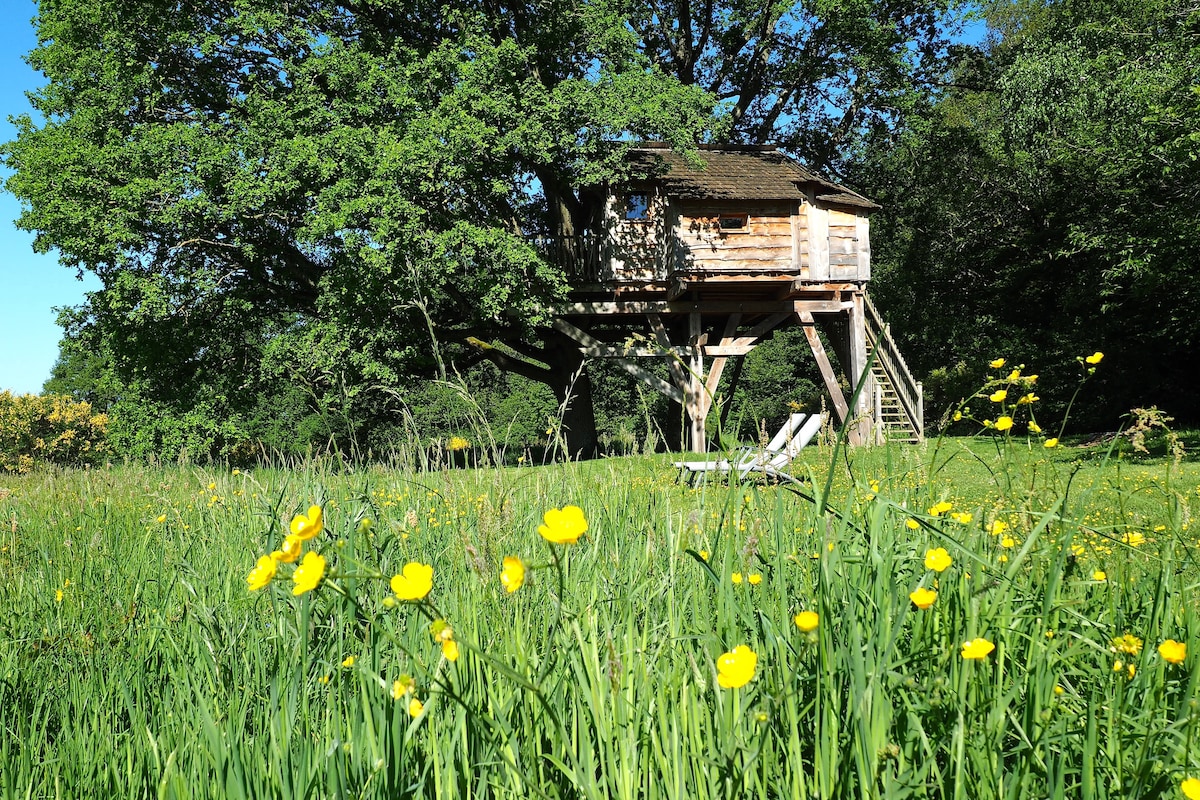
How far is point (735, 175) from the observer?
1758 cm

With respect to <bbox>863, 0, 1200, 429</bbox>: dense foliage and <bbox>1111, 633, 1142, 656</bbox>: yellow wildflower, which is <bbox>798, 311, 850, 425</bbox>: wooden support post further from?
<bbox>1111, 633, 1142, 656</bbox>: yellow wildflower

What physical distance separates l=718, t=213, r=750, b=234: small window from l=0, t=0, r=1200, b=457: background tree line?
6.25 feet

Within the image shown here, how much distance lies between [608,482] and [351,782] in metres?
2.60

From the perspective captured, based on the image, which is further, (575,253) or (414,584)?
(575,253)

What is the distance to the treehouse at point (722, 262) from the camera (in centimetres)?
1655

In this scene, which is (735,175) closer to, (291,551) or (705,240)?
(705,240)

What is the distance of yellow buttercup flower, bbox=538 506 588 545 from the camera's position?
2.95ft

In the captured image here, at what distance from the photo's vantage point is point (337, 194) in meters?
13.6

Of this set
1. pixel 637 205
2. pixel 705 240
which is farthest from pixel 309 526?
pixel 637 205

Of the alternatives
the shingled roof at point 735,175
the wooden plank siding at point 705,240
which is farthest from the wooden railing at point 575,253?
the shingled roof at point 735,175

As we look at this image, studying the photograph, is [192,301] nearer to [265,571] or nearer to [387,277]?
[387,277]

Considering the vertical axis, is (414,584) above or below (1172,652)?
above

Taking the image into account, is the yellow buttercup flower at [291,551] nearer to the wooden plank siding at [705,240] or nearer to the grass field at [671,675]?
the grass field at [671,675]

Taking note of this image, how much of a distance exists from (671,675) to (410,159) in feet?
43.5
